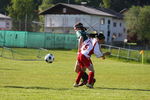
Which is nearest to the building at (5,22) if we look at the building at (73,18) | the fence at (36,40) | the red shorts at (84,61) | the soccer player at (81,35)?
the building at (73,18)

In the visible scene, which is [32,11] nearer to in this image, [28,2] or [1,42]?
[28,2]

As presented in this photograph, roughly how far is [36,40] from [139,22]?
37015 mm

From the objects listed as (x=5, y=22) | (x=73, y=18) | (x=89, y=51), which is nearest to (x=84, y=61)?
(x=89, y=51)

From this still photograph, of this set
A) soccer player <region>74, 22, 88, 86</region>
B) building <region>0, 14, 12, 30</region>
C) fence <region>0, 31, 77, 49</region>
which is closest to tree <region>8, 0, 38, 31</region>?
building <region>0, 14, 12, 30</region>

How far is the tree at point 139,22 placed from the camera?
8706 centimetres

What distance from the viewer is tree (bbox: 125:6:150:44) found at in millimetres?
87062

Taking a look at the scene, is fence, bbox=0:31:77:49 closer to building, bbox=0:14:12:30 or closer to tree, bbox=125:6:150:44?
building, bbox=0:14:12:30

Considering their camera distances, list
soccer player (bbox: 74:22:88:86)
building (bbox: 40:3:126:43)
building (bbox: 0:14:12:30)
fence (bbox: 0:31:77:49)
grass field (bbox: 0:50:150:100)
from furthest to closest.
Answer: building (bbox: 0:14:12:30), building (bbox: 40:3:126:43), fence (bbox: 0:31:77:49), soccer player (bbox: 74:22:88:86), grass field (bbox: 0:50:150:100)

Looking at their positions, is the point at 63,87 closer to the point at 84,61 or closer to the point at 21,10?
the point at 84,61

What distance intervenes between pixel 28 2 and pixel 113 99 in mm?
85913

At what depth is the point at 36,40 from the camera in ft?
182

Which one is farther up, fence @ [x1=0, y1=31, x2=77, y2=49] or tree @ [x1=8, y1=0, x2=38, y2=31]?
tree @ [x1=8, y1=0, x2=38, y2=31]

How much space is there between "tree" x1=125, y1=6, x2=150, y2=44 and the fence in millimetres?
31993

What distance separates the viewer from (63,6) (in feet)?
260
